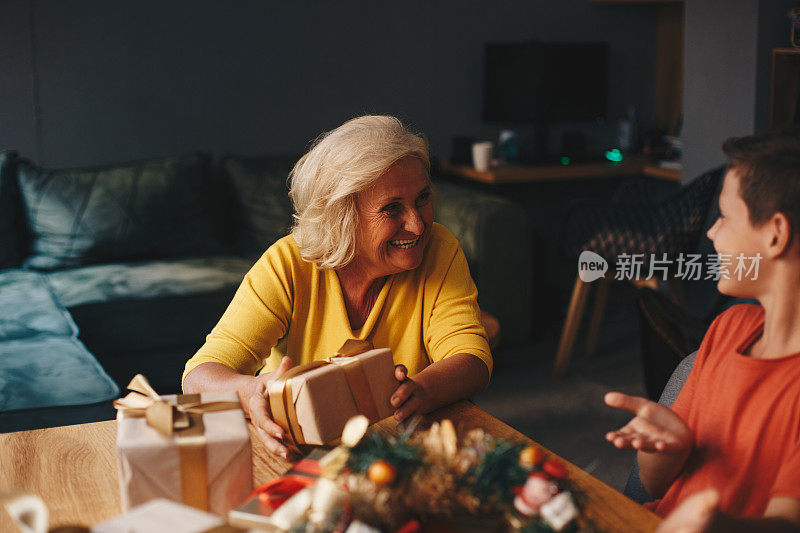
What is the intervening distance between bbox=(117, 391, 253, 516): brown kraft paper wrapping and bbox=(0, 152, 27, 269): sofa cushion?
285cm

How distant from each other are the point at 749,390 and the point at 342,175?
80cm

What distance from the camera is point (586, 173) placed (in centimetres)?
437

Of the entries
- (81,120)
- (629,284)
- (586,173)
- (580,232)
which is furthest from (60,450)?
(629,284)

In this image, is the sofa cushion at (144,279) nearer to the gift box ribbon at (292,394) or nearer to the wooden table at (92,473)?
the wooden table at (92,473)

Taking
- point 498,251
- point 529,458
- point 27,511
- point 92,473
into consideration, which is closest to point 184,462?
point 27,511

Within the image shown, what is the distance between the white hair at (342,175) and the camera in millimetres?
1499

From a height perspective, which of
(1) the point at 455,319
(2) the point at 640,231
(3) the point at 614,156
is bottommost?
(2) the point at 640,231

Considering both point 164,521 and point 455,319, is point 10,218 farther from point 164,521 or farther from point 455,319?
point 164,521

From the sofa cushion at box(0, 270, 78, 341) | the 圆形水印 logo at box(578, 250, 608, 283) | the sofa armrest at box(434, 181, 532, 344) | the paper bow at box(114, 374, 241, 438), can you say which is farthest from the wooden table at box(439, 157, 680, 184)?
the paper bow at box(114, 374, 241, 438)

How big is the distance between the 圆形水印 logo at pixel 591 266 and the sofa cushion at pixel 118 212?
64.7 inches

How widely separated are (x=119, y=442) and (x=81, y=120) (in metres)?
3.48

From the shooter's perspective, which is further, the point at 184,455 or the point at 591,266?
the point at 591,266

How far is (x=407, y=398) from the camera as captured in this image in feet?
4.03

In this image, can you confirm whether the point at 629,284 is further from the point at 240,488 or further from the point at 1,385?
the point at 240,488
